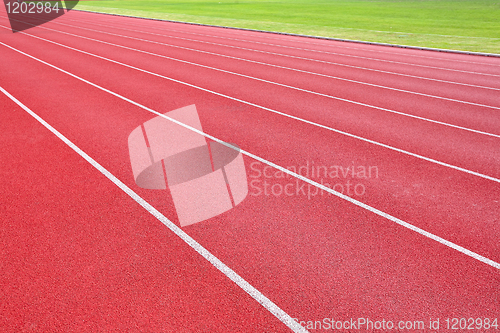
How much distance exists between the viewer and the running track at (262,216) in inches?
147

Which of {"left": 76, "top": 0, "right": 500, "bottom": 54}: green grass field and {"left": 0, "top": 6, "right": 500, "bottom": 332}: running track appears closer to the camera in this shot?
{"left": 0, "top": 6, "right": 500, "bottom": 332}: running track

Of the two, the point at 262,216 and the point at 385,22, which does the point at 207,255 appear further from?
the point at 385,22

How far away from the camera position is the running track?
3723mm

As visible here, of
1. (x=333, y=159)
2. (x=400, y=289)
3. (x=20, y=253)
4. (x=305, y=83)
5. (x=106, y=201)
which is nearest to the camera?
(x=400, y=289)

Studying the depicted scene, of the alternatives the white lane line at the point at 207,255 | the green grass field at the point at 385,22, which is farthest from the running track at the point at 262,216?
the green grass field at the point at 385,22

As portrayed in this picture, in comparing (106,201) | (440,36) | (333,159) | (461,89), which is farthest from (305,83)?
(440,36)

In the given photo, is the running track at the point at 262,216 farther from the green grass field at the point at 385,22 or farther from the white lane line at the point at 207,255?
the green grass field at the point at 385,22

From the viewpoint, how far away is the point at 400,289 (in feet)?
12.8

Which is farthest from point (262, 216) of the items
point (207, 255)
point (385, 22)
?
point (385, 22)

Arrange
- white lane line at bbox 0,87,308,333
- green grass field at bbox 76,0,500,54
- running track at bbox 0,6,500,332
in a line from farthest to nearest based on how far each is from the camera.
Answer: green grass field at bbox 76,0,500,54 → running track at bbox 0,6,500,332 → white lane line at bbox 0,87,308,333

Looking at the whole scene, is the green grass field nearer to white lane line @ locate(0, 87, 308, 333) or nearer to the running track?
the running track

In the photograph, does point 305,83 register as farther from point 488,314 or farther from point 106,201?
point 488,314

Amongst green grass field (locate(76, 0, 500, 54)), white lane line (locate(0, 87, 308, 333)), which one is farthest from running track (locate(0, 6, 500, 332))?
green grass field (locate(76, 0, 500, 54))

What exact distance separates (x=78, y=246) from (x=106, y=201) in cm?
101
